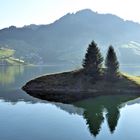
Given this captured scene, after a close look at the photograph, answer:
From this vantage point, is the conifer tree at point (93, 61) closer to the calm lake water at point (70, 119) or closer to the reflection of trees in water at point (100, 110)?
the reflection of trees in water at point (100, 110)

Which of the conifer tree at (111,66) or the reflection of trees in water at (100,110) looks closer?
the reflection of trees in water at (100,110)

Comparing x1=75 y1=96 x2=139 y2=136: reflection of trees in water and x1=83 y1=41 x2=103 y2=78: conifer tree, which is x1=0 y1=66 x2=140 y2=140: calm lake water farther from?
x1=83 y1=41 x2=103 y2=78: conifer tree

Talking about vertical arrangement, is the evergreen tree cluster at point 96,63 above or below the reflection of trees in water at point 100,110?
above

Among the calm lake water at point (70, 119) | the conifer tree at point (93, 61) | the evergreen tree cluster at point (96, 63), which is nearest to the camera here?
the calm lake water at point (70, 119)

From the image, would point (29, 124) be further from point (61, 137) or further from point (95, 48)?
point (95, 48)

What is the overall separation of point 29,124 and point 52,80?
2378 inches

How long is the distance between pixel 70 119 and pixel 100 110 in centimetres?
1555

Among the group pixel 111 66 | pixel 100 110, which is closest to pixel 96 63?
pixel 111 66

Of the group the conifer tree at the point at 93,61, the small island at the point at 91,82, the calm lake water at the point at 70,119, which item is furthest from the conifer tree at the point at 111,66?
the calm lake water at the point at 70,119

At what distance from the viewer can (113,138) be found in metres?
48.8

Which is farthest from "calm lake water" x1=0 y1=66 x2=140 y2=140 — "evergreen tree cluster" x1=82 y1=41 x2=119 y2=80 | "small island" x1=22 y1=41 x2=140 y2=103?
"evergreen tree cluster" x1=82 y1=41 x2=119 y2=80

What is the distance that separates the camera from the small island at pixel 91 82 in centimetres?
11100

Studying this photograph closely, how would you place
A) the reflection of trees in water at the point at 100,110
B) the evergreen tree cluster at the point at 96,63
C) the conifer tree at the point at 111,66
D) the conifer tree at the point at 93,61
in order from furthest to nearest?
the conifer tree at the point at 93,61 → the evergreen tree cluster at the point at 96,63 → the conifer tree at the point at 111,66 → the reflection of trees in water at the point at 100,110

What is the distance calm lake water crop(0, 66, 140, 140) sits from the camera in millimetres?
50459
